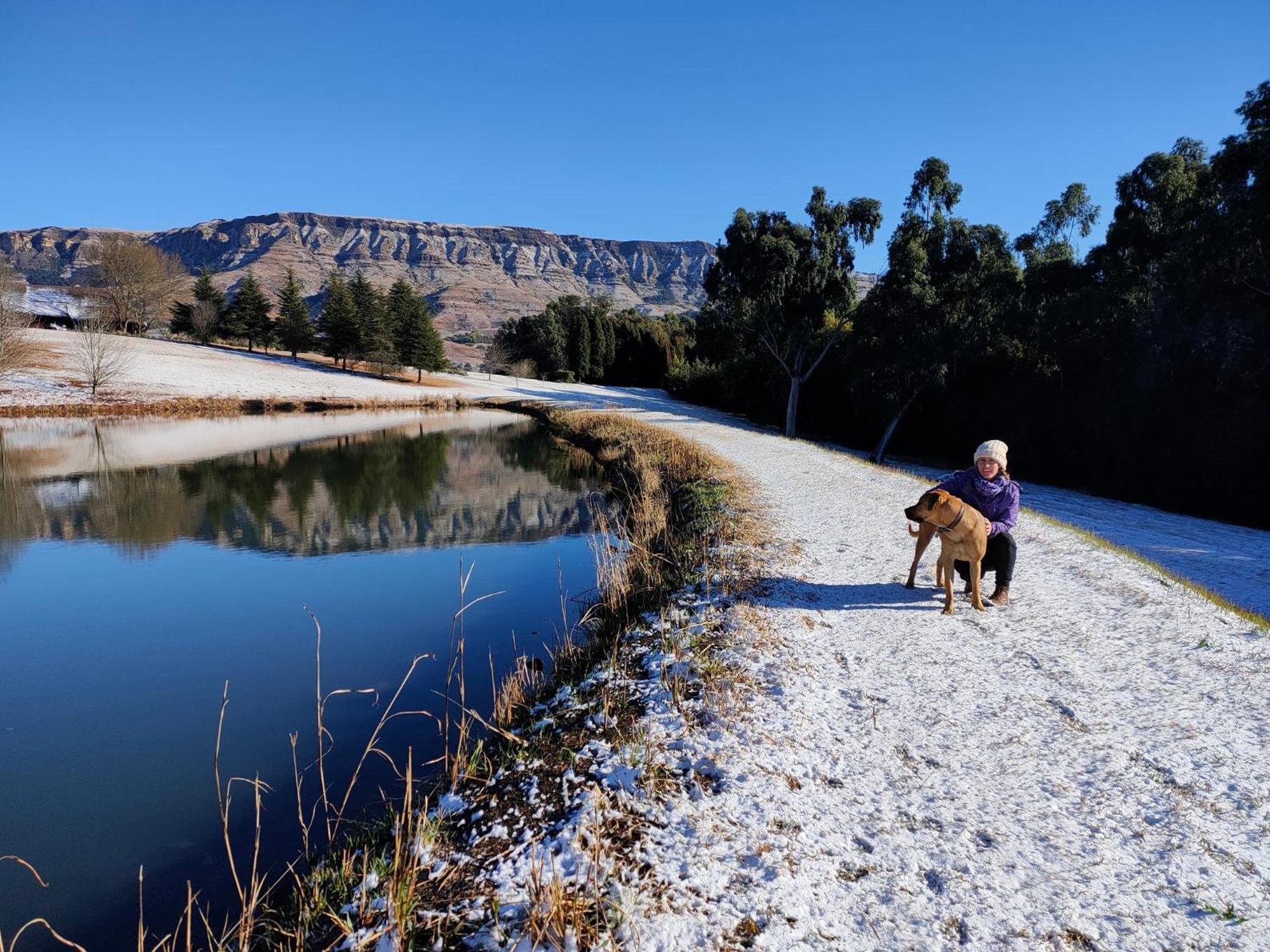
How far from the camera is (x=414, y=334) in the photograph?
53.0m

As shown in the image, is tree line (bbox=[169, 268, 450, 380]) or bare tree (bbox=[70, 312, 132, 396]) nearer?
bare tree (bbox=[70, 312, 132, 396])

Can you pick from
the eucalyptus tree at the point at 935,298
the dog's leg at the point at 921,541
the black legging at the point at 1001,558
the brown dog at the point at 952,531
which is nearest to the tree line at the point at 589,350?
the eucalyptus tree at the point at 935,298

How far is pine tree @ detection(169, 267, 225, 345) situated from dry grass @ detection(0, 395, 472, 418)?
27.5 meters

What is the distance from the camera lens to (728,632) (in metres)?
5.65

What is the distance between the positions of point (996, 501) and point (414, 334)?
5293 cm

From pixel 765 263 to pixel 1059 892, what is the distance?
949 inches

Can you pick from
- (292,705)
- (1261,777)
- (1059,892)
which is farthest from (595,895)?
(292,705)

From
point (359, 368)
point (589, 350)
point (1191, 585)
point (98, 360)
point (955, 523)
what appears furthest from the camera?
point (589, 350)

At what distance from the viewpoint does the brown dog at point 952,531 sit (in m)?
5.83

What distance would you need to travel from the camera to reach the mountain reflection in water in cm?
1278

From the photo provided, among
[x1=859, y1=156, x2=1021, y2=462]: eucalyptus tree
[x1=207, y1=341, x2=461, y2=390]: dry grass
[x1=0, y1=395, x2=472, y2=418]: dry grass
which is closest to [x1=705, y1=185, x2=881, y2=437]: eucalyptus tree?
[x1=859, y1=156, x2=1021, y2=462]: eucalyptus tree

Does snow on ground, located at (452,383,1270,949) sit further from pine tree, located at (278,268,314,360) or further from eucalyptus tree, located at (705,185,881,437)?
pine tree, located at (278,268,314,360)

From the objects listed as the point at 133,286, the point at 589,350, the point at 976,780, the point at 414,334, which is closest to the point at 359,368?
the point at 414,334

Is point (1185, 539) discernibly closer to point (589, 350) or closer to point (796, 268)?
point (796, 268)
